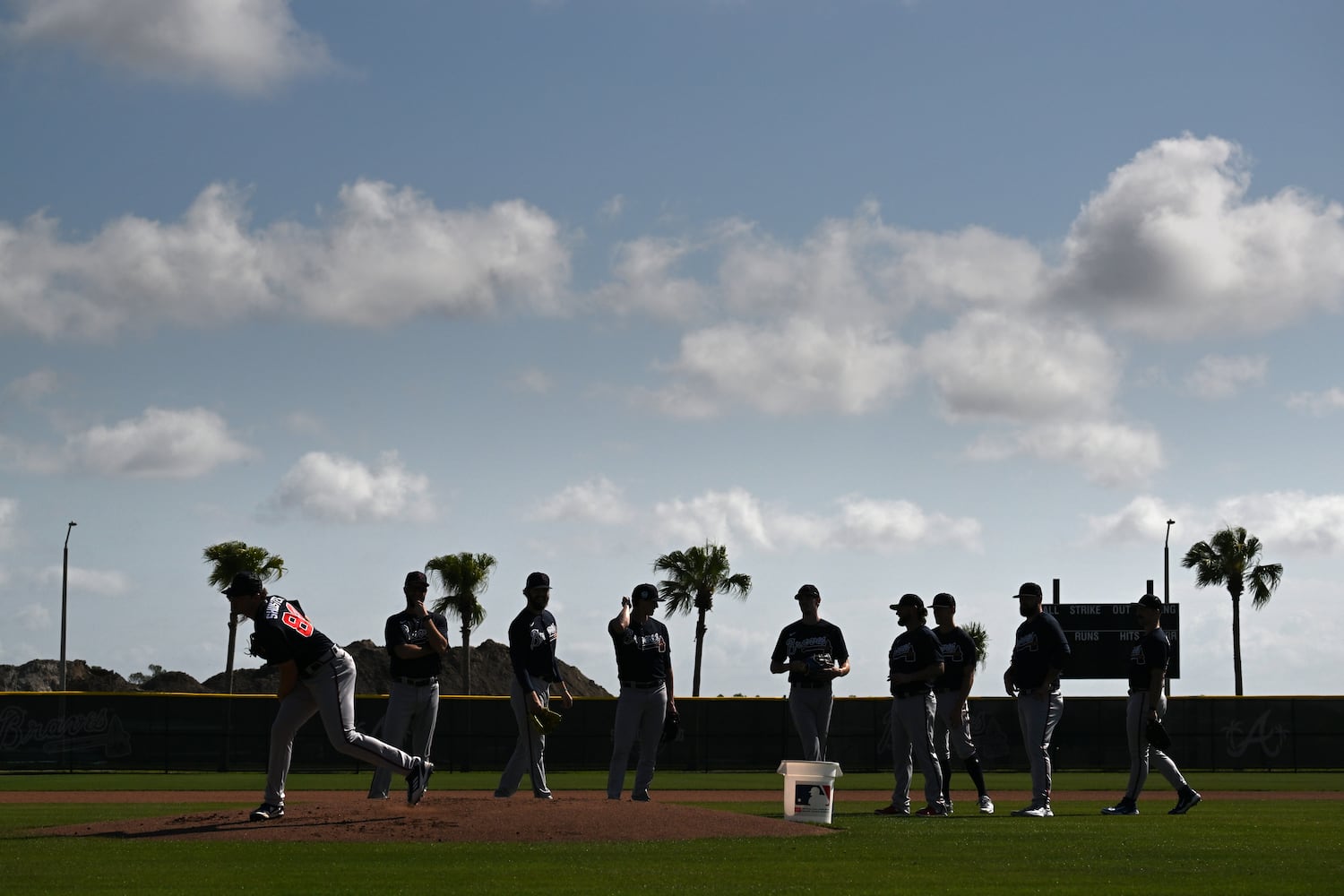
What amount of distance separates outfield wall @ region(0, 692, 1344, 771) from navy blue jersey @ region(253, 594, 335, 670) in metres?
18.2

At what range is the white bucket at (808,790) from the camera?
11398mm

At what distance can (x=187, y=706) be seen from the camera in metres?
28.8

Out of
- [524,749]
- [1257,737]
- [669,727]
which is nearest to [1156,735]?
[669,727]

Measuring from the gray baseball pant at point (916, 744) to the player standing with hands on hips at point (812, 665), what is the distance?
0.63 meters

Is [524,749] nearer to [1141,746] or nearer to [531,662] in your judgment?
[531,662]

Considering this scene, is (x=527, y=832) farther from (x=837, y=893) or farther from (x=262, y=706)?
(x=262, y=706)

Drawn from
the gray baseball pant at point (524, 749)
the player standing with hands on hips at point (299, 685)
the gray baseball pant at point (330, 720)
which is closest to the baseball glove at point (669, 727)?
the gray baseball pant at point (524, 749)

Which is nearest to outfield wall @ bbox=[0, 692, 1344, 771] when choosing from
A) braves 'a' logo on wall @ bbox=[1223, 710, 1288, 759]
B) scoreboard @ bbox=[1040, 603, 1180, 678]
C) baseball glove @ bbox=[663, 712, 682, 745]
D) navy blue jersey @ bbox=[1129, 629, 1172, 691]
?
braves 'a' logo on wall @ bbox=[1223, 710, 1288, 759]

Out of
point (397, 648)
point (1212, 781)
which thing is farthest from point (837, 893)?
point (1212, 781)

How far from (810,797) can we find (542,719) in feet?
7.25

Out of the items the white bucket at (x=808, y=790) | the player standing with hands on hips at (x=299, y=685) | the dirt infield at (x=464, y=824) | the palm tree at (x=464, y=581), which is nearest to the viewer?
the dirt infield at (x=464, y=824)

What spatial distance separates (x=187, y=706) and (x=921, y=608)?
20.3 m

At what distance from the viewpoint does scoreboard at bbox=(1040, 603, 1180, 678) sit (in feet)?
97.5

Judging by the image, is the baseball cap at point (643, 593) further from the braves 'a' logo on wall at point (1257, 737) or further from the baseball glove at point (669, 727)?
the braves 'a' logo on wall at point (1257, 737)
